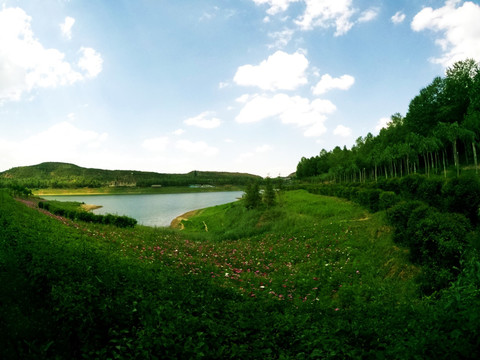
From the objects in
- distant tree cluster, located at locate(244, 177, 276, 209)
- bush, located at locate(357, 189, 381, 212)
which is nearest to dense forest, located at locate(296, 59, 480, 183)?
distant tree cluster, located at locate(244, 177, 276, 209)

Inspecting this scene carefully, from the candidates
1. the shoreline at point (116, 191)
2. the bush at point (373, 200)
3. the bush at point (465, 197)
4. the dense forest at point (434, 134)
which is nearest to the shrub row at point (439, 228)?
the bush at point (465, 197)

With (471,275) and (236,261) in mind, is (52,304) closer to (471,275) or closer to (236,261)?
(471,275)

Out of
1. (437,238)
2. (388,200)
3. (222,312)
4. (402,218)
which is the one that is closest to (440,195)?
(388,200)

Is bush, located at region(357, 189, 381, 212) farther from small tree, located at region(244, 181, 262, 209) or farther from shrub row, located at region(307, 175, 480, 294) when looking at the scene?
small tree, located at region(244, 181, 262, 209)

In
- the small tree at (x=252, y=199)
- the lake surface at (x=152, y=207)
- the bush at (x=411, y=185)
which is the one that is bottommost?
the lake surface at (x=152, y=207)

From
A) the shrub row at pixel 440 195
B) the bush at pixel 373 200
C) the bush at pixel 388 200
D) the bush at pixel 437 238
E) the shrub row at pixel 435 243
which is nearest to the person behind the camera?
the shrub row at pixel 435 243

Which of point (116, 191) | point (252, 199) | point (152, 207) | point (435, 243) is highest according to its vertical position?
point (116, 191)

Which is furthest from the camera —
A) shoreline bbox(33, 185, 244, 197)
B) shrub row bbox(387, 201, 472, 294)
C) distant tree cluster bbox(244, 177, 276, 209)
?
shoreline bbox(33, 185, 244, 197)

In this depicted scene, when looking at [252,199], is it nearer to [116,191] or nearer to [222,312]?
[222,312]

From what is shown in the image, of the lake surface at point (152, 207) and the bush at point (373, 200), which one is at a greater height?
the bush at point (373, 200)

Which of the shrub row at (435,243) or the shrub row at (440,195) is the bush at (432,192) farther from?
the shrub row at (435,243)

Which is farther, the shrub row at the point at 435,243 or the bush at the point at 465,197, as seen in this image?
the bush at the point at 465,197

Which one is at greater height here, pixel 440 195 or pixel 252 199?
pixel 440 195

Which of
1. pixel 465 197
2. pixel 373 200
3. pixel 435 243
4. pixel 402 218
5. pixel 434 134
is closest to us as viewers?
pixel 435 243
